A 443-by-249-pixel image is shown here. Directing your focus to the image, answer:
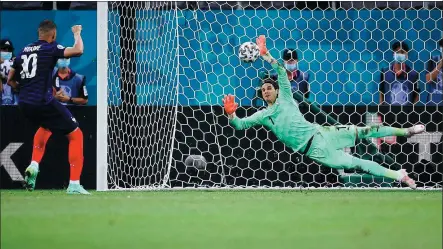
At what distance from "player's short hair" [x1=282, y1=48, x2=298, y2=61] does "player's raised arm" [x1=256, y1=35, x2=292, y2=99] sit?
4.21ft

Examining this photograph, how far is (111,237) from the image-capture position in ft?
20.4

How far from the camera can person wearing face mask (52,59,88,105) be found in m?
12.9

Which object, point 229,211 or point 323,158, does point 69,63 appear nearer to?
point 323,158

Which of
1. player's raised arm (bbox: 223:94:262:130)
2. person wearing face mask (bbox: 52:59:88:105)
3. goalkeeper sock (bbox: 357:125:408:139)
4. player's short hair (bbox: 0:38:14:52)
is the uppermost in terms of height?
player's short hair (bbox: 0:38:14:52)

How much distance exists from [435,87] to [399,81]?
42 cm

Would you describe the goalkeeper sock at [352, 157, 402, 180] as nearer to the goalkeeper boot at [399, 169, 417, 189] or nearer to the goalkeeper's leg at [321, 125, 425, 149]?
the goalkeeper boot at [399, 169, 417, 189]

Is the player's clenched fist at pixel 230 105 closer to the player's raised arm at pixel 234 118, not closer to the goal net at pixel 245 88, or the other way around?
the player's raised arm at pixel 234 118

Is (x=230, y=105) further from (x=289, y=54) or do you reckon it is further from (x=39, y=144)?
(x=39, y=144)

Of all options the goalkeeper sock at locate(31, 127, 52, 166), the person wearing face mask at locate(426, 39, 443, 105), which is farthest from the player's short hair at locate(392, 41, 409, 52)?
the goalkeeper sock at locate(31, 127, 52, 166)

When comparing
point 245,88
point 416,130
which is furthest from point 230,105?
point 416,130

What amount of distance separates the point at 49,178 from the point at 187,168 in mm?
1624

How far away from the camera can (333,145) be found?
11.6 meters

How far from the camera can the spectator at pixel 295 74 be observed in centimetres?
1259

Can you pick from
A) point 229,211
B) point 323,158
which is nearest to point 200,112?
point 323,158
